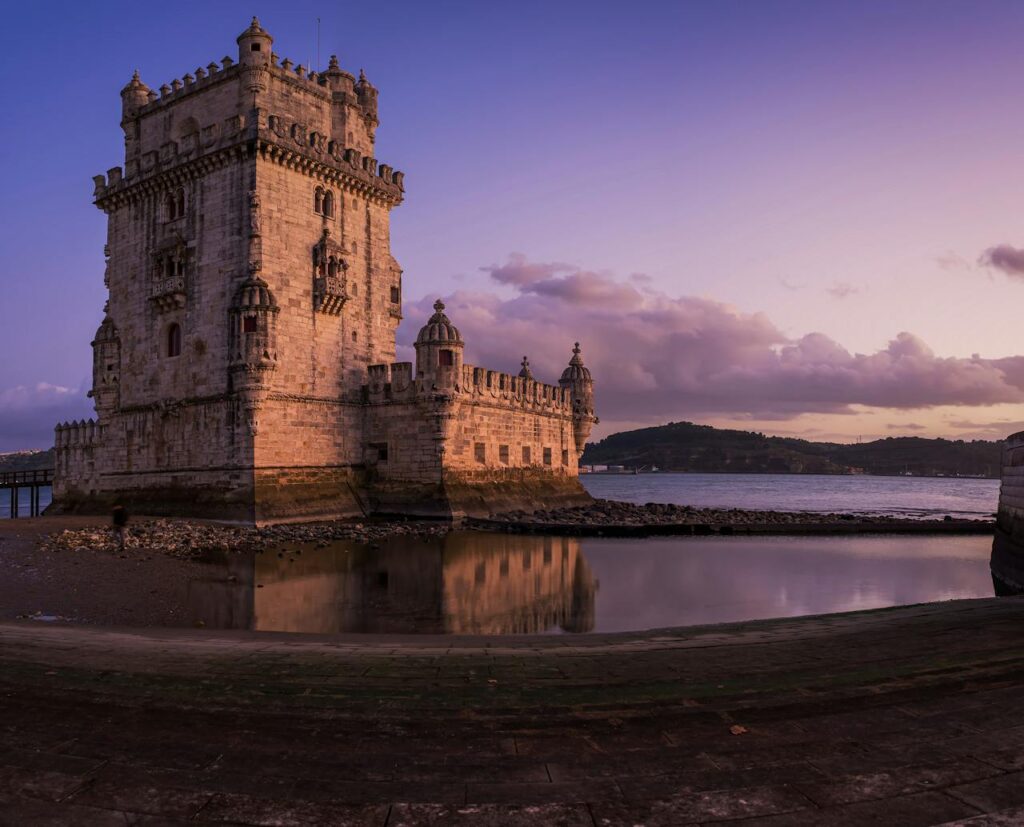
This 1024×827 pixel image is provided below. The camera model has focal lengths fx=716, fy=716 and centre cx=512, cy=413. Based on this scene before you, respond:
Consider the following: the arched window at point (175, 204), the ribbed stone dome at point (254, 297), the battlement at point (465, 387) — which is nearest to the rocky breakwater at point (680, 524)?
the battlement at point (465, 387)

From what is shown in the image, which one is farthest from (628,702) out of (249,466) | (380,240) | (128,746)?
(380,240)

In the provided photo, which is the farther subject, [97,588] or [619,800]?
[97,588]

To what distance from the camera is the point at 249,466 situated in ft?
94.5

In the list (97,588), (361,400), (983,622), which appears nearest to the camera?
(983,622)

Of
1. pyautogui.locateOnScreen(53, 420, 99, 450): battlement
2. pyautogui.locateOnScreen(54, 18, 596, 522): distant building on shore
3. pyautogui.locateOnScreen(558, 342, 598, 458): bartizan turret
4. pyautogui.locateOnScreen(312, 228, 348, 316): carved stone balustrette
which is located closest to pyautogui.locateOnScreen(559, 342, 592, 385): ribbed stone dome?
pyautogui.locateOnScreen(558, 342, 598, 458): bartizan turret

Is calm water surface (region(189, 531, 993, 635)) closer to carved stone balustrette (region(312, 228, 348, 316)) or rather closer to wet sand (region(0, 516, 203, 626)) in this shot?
→ wet sand (region(0, 516, 203, 626))

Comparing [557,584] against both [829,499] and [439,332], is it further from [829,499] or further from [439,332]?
[829,499]

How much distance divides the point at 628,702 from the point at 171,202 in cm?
3413

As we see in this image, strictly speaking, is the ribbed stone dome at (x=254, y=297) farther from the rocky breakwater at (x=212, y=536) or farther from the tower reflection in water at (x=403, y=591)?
the tower reflection in water at (x=403, y=591)

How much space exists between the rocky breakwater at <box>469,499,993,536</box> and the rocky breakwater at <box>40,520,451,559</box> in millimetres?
4291

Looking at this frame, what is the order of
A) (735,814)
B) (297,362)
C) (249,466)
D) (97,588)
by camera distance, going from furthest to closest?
(297,362) < (249,466) < (97,588) < (735,814)

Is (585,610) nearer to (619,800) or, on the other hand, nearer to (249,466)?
(619,800)

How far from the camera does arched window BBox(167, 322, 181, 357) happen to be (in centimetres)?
3262

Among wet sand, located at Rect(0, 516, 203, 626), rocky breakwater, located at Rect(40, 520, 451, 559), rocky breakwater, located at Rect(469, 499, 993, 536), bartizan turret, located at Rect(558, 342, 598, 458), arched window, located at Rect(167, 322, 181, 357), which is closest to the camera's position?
wet sand, located at Rect(0, 516, 203, 626)
